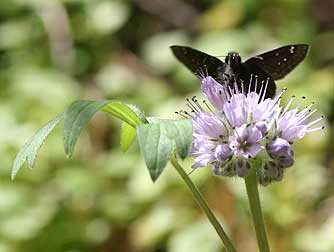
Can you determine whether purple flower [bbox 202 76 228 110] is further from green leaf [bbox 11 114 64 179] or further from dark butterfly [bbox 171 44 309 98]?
green leaf [bbox 11 114 64 179]

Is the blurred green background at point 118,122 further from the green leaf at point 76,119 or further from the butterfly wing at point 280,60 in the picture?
the green leaf at point 76,119

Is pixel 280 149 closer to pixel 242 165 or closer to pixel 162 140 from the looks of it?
pixel 242 165

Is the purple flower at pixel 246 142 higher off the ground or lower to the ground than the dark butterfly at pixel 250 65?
lower

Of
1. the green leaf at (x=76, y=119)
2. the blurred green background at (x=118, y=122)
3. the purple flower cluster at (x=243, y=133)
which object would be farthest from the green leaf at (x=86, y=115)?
the blurred green background at (x=118, y=122)

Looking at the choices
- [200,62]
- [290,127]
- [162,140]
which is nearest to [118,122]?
[200,62]

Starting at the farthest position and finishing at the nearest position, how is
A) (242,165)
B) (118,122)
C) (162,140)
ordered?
(118,122), (242,165), (162,140)

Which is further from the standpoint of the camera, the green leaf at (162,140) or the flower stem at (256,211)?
the flower stem at (256,211)
